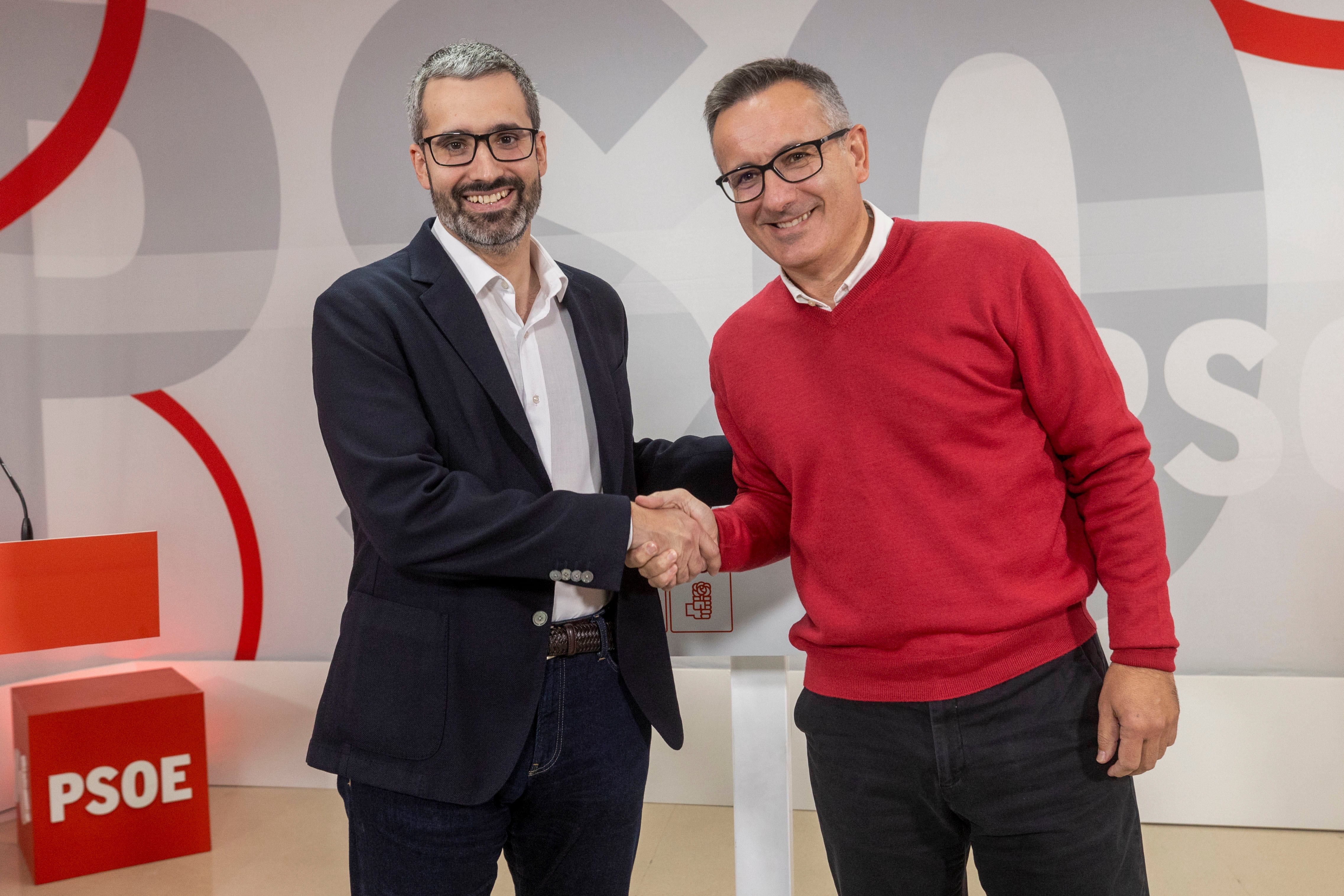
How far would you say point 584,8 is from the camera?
124 inches

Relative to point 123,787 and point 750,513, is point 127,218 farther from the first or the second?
point 750,513

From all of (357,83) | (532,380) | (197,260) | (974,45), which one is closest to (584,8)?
(357,83)

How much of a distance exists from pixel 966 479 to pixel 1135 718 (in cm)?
41

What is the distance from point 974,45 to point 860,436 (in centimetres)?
201

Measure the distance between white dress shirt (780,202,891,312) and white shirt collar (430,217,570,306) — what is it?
425 millimetres

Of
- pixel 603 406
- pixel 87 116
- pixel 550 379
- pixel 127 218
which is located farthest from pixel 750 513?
pixel 87 116

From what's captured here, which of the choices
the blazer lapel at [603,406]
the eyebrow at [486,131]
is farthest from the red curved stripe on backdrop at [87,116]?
the blazer lapel at [603,406]

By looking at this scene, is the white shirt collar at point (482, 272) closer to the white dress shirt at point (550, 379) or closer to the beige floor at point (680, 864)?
the white dress shirt at point (550, 379)

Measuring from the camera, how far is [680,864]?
2.87m

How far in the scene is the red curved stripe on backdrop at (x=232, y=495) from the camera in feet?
11.3

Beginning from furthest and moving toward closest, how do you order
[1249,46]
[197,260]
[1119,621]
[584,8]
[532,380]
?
[197,260] < [584,8] < [1249,46] < [532,380] < [1119,621]

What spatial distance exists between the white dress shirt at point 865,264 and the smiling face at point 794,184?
35 millimetres

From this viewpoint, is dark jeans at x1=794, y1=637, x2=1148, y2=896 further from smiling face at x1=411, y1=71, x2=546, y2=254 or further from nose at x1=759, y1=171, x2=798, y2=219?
Answer: smiling face at x1=411, y1=71, x2=546, y2=254

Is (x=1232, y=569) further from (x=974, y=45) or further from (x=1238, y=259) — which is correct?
(x=974, y=45)
